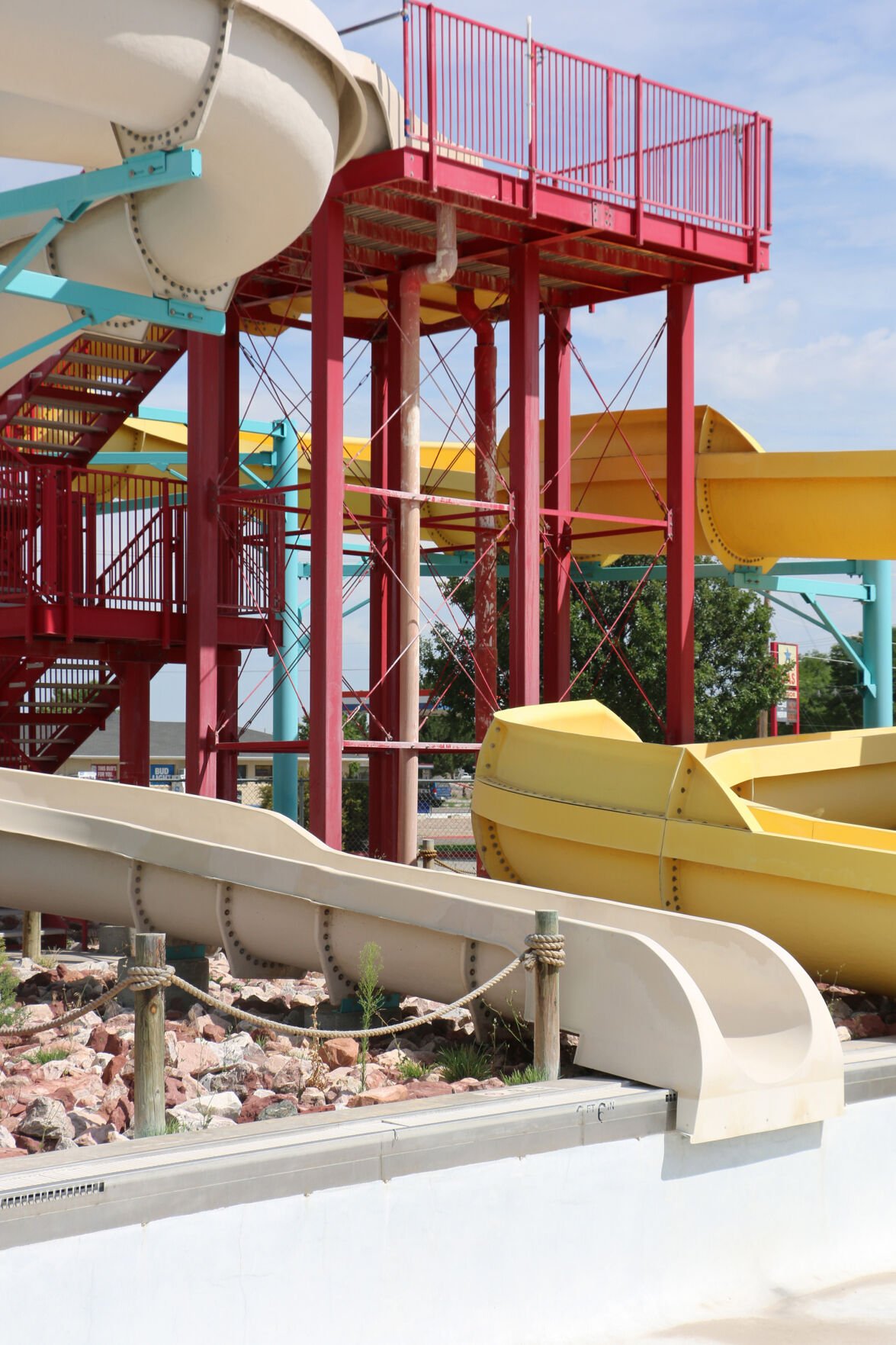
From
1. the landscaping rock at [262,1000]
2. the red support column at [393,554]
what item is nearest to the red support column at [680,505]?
the red support column at [393,554]

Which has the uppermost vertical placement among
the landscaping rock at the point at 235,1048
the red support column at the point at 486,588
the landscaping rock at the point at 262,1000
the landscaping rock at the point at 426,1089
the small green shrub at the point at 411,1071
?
the red support column at the point at 486,588

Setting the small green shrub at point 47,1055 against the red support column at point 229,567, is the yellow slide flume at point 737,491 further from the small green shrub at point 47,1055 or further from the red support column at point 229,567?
the small green shrub at point 47,1055

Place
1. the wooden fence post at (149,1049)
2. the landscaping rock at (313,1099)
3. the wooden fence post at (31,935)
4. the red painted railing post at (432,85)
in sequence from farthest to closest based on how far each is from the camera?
the red painted railing post at (432,85)
the wooden fence post at (31,935)
the landscaping rock at (313,1099)
the wooden fence post at (149,1049)

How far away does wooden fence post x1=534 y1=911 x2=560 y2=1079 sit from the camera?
7.89 meters

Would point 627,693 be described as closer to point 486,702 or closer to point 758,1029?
point 486,702

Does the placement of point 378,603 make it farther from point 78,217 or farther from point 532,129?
Answer: point 78,217

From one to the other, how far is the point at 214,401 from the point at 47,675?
11.1 ft

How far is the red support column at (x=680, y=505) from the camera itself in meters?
18.2

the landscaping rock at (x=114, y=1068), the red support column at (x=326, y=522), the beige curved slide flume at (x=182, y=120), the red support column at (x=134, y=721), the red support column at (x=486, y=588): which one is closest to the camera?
the landscaping rock at (x=114, y=1068)

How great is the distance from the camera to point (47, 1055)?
9195mm

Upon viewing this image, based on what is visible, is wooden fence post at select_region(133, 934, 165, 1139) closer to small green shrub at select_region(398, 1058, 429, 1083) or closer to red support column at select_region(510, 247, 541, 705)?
small green shrub at select_region(398, 1058, 429, 1083)

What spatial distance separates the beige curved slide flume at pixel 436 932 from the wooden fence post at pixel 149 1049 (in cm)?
226

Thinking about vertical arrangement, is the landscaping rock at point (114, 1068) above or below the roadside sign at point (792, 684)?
below

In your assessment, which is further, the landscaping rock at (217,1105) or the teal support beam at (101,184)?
the teal support beam at (101,184)
